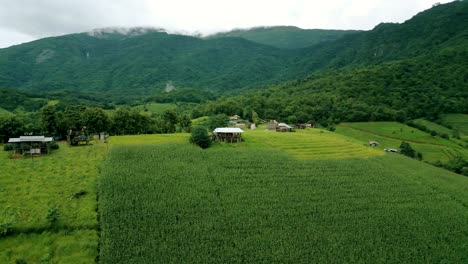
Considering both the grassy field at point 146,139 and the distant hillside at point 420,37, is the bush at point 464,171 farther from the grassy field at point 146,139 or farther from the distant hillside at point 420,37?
the distant hillside at point 420,37

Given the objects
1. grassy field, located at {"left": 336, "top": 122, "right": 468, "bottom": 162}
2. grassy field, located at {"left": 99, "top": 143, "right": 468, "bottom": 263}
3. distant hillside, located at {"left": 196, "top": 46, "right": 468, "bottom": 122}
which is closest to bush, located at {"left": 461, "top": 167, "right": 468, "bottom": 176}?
grassy field, located at {"left": 336, "top": 122, "right": 468, "bottom": 162}

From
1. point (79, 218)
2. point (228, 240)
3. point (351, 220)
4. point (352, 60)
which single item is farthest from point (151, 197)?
point (352, 60)

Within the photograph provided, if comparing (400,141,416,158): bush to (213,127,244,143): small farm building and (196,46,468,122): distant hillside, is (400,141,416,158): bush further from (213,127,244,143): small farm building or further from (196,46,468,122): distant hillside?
(213,127,244,143): small farm building

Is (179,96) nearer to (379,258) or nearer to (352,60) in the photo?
(352,60)

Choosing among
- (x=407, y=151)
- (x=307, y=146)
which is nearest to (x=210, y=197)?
(x=307, y=146)

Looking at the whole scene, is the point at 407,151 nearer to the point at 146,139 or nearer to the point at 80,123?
the point at 146,139

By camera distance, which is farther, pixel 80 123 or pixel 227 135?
pixel 227 135
